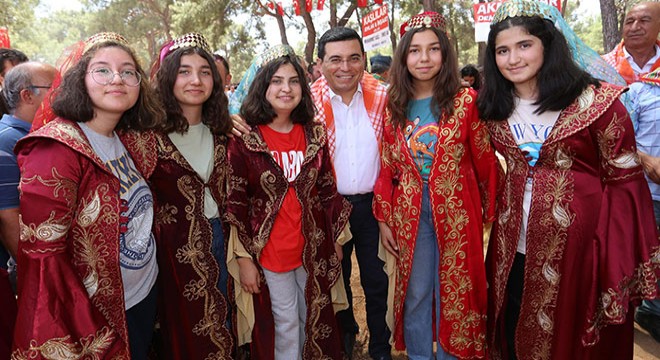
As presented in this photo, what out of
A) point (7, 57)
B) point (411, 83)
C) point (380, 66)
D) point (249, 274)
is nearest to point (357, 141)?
point (411, 83)

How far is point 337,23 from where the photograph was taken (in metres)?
14.3

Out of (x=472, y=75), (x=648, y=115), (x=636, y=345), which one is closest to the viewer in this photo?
(x=648, y=115)

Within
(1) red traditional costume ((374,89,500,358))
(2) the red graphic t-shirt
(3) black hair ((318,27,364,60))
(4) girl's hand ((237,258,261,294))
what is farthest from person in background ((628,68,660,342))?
(4) girl's hand ((237,258,261,294))

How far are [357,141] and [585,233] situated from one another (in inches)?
52.3

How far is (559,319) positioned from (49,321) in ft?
7.17

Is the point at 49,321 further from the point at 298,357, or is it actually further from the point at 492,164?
the point at 492,164

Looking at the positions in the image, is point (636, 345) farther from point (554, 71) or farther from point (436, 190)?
point (554, 71)

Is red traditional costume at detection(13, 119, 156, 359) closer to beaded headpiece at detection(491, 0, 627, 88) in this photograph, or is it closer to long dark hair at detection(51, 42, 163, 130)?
long dark hair at detection(51, 42, 163, 130)

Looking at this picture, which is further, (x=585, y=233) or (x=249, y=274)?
(x=249, y=274)

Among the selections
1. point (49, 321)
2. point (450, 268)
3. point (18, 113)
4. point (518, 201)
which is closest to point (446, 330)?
point (450, 268)

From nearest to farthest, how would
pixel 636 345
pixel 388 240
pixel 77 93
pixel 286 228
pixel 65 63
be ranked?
pixel 77 93, pixel 65 63, pixel 286 228, pixel 388 240, pixel 636 345

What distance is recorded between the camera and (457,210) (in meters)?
2.34

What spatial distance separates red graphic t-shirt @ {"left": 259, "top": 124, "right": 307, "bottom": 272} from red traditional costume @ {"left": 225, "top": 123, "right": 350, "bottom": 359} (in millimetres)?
32

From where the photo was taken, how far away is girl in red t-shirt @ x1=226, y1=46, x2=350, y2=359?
2297 mm
